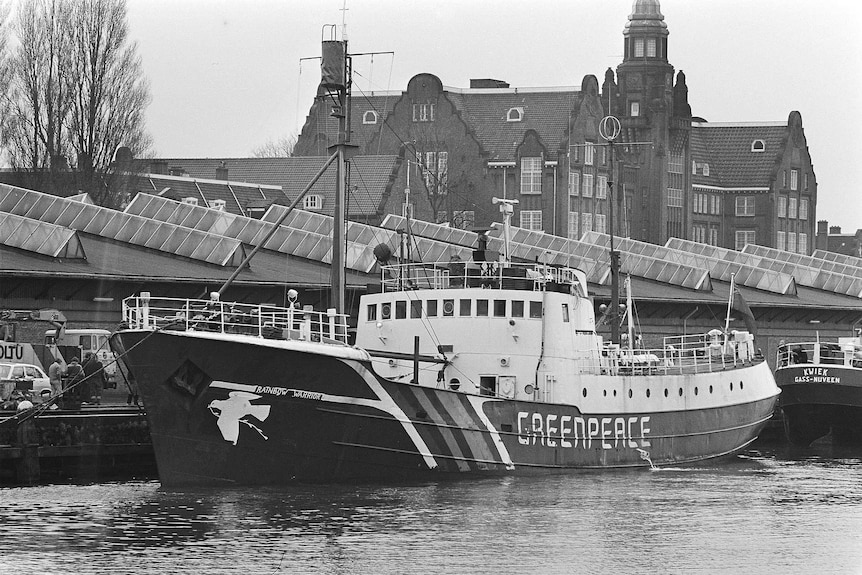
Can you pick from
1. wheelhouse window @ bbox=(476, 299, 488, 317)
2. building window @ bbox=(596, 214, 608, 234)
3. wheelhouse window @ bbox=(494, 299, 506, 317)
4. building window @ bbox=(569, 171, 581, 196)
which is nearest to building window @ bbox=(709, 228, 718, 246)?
building window @ bbox=(596, 214, 608, 234)

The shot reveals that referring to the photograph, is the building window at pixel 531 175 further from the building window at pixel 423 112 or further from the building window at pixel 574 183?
the building window at pixel 423 112

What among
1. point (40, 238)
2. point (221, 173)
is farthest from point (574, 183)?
point (40, 238)

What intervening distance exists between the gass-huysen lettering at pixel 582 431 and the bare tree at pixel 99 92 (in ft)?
110

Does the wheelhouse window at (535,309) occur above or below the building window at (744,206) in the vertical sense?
below

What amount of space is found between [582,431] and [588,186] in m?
69.3

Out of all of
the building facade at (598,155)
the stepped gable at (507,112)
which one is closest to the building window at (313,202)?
the building facade at (598,155)

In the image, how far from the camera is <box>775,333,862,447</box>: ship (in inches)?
2066

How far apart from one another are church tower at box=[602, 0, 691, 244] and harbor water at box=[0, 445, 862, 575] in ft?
263

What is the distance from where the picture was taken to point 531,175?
104312mm

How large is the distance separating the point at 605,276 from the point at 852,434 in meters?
17.8

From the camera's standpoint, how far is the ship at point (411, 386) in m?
33.4

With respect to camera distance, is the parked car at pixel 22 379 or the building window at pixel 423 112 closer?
the parked car at pixel 22 379

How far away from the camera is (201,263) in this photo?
180ft

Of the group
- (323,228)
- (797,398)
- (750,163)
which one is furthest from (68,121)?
(750,163)
